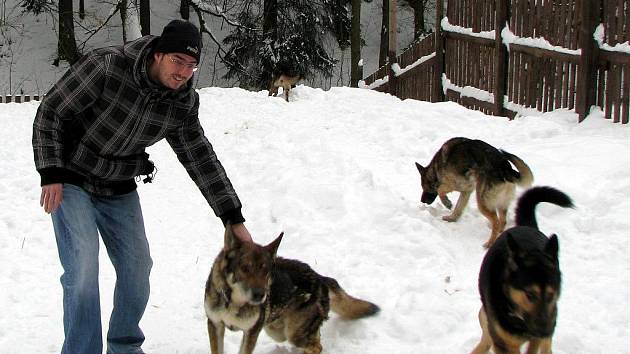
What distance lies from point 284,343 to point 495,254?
1.62 meters

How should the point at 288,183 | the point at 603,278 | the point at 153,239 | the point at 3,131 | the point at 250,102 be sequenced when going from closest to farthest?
the point at 603,278 < the point at 153,239 < the point at 288,183 < the point at 3,131 < the point at 250,102

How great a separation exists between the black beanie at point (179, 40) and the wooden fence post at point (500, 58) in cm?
A: 960

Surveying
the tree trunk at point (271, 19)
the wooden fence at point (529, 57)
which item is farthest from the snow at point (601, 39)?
the tree trunk at point (271, 19)

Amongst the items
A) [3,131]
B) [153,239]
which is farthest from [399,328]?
[3,131]

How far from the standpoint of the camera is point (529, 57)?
11.7 metres

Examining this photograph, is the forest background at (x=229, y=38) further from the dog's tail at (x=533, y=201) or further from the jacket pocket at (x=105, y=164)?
the jacket pocket at (x=105, y=164)

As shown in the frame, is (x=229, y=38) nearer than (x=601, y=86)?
No

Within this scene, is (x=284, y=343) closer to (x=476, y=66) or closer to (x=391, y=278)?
(x=391, y=278)

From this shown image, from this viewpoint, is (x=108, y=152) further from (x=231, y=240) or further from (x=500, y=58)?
(x=500, y=58)

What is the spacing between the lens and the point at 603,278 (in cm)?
546

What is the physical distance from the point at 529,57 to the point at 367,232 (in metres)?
6.52

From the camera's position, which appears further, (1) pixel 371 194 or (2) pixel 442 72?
(2) pixel 442 72

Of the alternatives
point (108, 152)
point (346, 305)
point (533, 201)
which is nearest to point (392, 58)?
point (533, 201)

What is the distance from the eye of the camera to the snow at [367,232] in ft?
15.6
